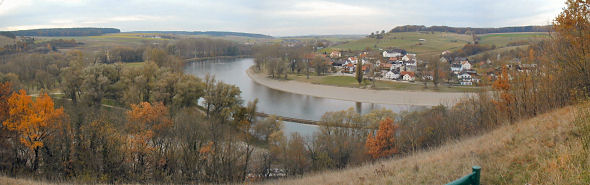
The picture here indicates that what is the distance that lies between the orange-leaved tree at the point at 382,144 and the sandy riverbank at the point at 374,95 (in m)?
13.8

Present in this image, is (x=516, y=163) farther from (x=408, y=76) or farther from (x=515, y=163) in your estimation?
(x=408, y=76)

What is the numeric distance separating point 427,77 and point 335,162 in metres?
26.7

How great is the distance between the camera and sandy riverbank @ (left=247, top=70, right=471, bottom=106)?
28.0 meters

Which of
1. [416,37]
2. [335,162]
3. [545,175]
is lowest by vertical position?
[335,162]

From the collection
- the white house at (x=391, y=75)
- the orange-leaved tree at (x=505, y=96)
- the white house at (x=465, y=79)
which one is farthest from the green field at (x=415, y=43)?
the orange-leaved tree at (x=505, y=96)

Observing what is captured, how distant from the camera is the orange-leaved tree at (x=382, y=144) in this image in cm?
1245

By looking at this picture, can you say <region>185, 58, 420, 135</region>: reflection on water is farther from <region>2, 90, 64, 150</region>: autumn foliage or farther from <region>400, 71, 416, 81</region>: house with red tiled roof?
<region>400, 71, 416, 81</region>: house with red tiled roof

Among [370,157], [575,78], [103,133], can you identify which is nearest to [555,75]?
[575,78]

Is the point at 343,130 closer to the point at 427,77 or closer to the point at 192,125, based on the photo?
the point at 192,125

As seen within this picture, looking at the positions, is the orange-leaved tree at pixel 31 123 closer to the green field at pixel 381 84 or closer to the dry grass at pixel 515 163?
the dry grass at pixel 515 163

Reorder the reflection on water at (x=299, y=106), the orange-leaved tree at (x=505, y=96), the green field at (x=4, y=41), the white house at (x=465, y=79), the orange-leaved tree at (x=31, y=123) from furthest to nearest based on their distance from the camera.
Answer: the green field at (x=4, y=41) → the white house at (x=465, y=79) → the reflection on water at (x=299, y=106) → the orange-leaved tree at (x=31, y=123) → the orange-leaved tree at (x=505, y=96)

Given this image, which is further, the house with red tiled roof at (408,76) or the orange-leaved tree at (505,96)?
the house with red tiled roof at (408,76)

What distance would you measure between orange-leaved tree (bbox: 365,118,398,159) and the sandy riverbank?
13798mm

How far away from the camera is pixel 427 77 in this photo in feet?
117
